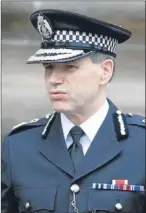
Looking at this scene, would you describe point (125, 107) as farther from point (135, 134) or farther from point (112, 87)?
point (135, 134)

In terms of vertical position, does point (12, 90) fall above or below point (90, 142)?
above

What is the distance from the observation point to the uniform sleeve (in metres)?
1.23

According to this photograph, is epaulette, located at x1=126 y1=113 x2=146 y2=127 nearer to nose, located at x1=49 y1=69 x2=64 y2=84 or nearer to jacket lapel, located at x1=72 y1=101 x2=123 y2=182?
jacket lapel, located at x1=72 y1=101 x2=123 y2=182

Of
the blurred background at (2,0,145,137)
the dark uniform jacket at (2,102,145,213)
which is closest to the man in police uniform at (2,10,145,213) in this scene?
the dark uniform jacket at (2,102,145,213)

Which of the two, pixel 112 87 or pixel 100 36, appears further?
pixel 112 87

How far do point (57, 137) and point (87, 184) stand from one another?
134 mm

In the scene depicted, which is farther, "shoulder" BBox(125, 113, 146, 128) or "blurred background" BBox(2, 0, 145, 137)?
"blurred background" BBox(2, 0, 145, 137)

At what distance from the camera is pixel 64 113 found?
46.1 inches

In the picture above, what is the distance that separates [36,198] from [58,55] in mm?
333

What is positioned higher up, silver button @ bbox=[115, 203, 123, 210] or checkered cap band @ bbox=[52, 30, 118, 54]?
checkered cap band @ bbox=[52, 30, 118, 54]

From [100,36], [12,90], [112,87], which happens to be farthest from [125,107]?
[100,36]

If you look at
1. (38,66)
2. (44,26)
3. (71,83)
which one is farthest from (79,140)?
(38,66)

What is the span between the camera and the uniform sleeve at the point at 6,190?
4.02 feet

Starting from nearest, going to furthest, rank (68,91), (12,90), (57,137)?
(68,91), (57,137), (12,90)
